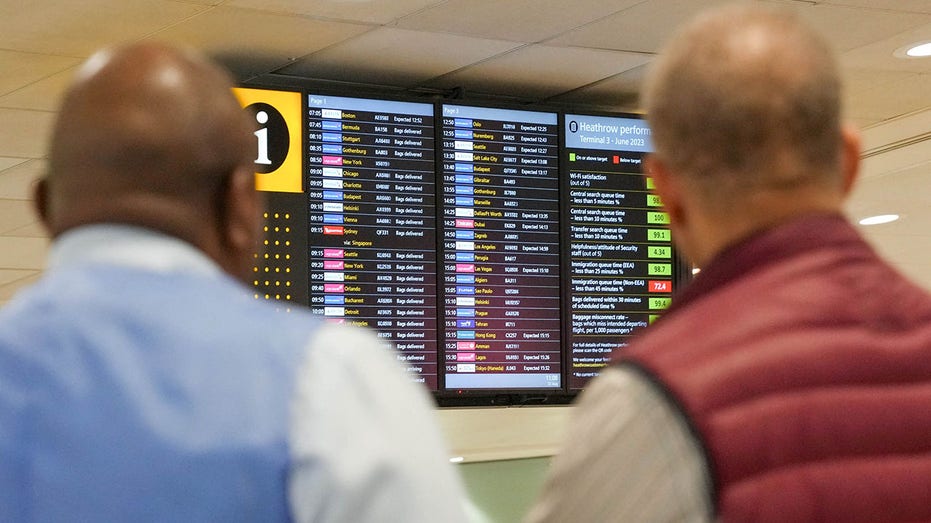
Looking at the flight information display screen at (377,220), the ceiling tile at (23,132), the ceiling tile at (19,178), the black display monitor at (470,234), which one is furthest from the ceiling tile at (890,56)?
the ceiling tile at (19,178)

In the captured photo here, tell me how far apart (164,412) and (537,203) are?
12.7ft

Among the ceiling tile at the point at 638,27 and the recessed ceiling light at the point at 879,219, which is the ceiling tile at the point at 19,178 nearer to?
the ceiling tile at the point at 638,27

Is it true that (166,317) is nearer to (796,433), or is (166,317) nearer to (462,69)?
(796,433)

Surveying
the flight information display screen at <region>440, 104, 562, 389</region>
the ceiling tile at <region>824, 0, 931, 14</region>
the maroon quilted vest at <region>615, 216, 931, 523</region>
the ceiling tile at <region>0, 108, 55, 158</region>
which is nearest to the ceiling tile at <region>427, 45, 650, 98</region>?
the flight information display screen at <region>440, 104, 562, 389</region>

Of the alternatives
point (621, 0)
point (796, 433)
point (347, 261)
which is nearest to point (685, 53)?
point (796, 433)

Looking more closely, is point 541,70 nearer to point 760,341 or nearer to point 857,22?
point 857,22

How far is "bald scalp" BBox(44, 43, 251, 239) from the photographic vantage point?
116cm

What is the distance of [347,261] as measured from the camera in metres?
4.63

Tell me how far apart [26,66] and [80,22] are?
571 millimetres

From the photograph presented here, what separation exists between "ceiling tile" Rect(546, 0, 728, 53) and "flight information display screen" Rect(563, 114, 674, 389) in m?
0.37

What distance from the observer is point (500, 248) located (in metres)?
4.85

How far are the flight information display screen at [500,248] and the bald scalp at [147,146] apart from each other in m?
3.56

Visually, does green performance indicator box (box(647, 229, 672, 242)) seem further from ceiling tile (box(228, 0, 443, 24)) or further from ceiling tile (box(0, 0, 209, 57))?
ceiling tile (box(0, 0, 209, 57))

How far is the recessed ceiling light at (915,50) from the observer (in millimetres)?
4922
